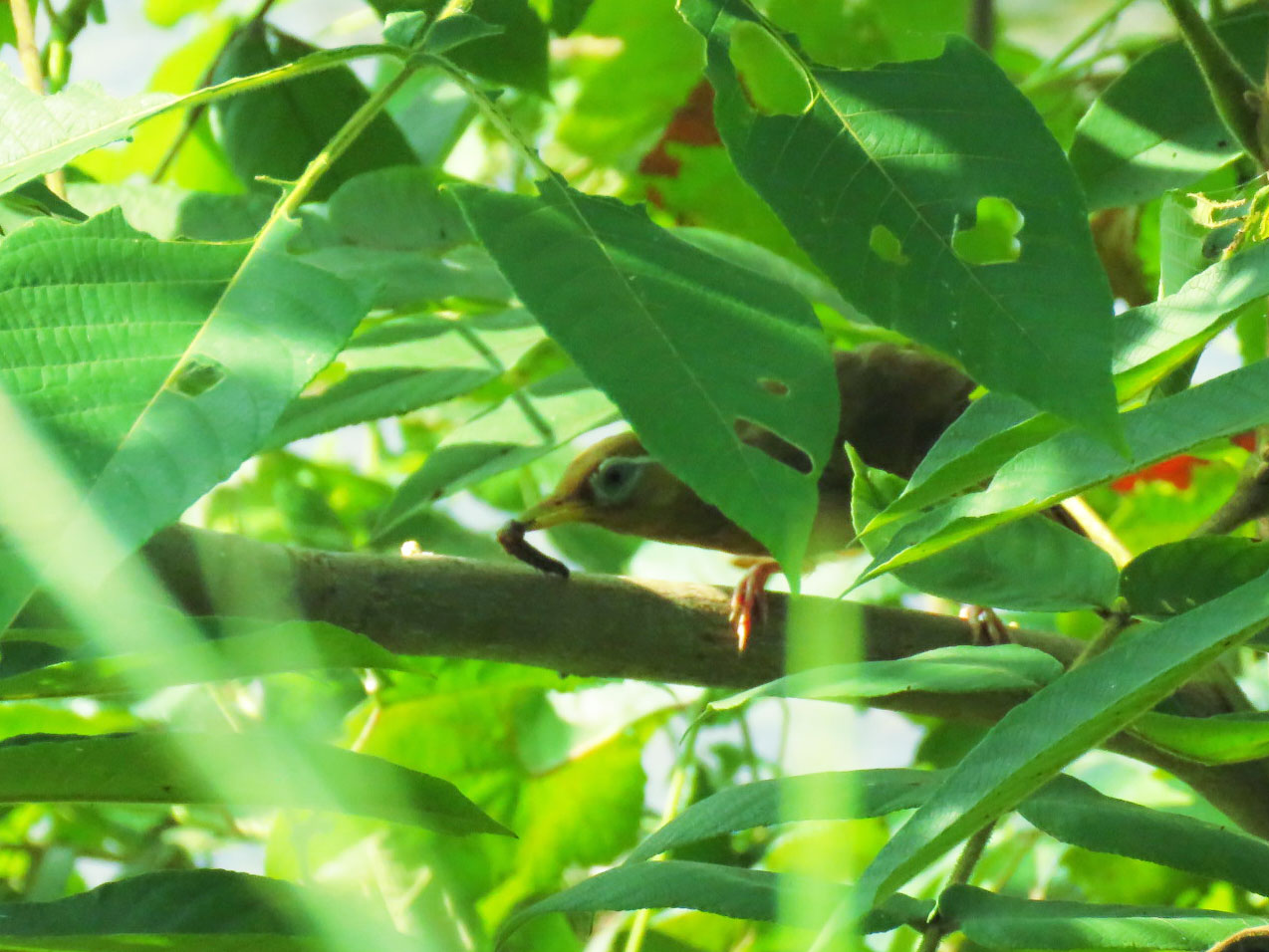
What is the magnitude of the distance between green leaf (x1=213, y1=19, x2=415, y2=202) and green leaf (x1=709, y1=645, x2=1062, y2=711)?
82 centimetres

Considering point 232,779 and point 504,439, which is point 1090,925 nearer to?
point 232,779

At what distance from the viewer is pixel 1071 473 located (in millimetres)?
652

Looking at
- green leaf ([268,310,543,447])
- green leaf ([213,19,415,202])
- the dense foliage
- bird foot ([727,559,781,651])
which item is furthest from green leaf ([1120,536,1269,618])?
green leaf ([213,19,415,202])

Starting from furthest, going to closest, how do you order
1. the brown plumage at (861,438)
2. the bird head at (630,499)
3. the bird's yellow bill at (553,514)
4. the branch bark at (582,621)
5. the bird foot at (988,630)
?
the brown plumage at (861,438) → the bird head at (630,499) → the bird's yellow bill at (553,514) → the bird foot at (988,630) → the branch bark at (582,621)

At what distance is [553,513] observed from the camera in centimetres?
184

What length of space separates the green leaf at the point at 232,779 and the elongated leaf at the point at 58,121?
322 millimetres

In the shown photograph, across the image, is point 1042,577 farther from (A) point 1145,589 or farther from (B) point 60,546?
(B) point 60,546

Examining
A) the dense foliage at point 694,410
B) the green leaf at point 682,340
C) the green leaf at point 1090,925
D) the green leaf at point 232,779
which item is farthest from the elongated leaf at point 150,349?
the green leaf at point 1090,925

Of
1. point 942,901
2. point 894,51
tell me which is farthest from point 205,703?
point 894,51

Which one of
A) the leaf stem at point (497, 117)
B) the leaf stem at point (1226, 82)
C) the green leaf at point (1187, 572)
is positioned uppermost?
the leaf stem at point (1226, 82)

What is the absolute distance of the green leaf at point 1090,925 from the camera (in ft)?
2.19

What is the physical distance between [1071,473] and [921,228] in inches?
5.9

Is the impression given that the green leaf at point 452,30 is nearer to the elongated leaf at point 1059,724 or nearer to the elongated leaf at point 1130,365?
the elongated leaf at point 1130,365

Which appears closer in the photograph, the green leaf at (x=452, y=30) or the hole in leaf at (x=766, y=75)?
the green leaf at (x=452, y=30)
